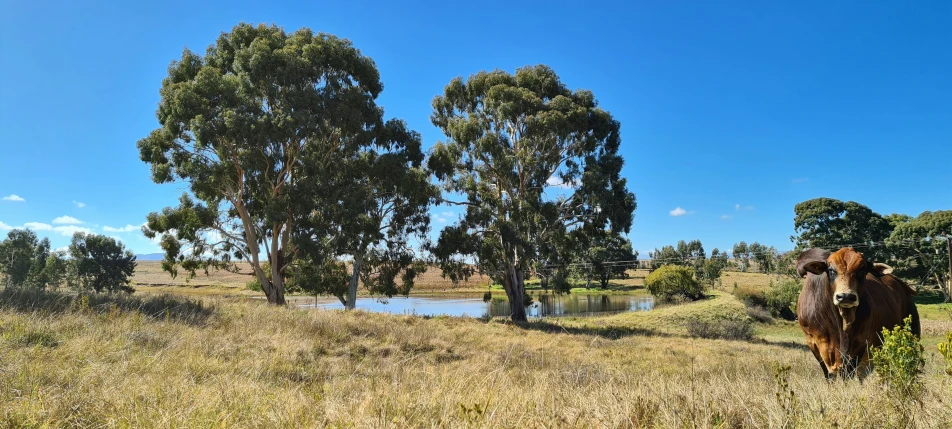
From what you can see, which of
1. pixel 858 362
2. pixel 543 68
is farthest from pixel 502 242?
pixel 858 362

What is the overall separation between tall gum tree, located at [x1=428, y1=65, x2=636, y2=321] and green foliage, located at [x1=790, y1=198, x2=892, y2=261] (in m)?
32.5

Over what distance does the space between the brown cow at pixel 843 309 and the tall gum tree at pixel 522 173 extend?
16342mm

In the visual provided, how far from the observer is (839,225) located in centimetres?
4562

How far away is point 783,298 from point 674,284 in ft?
41.2

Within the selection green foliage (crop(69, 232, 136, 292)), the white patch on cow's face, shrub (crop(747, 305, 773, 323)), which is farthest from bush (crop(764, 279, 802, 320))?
green foliage (crop(69, 232, 136, 292))

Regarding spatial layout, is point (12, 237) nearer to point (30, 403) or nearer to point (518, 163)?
point (518, 163)

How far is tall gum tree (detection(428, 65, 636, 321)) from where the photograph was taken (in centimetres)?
2353

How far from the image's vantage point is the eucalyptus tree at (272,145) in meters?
20.1

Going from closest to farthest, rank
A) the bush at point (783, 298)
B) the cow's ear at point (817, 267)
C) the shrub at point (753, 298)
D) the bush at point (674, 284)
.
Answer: the cow's ear at point (817, 267) < the bush at point (783, 298) < the shrub at point (753, 298) < the bush at point (674, 284)

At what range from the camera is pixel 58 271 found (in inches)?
2219

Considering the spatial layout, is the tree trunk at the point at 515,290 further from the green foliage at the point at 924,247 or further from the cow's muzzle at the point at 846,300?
the green foliage at the point at 924,247

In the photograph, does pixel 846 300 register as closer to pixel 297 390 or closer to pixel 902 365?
pixel 902 365

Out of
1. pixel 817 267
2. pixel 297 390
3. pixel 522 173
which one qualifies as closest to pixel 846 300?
pixel 817 267

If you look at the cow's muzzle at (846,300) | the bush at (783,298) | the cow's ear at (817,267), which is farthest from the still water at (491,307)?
the cow's muzzle at (846,300)
